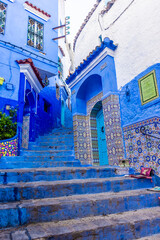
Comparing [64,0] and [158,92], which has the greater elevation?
[64,0]

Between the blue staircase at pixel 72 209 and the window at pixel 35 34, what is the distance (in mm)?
8442

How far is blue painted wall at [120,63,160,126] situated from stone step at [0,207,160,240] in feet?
8.89

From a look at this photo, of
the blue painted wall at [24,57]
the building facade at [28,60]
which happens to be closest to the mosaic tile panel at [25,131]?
the building facade at [28,60]

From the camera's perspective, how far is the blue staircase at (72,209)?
1.72 metres

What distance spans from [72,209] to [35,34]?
32.7 feet

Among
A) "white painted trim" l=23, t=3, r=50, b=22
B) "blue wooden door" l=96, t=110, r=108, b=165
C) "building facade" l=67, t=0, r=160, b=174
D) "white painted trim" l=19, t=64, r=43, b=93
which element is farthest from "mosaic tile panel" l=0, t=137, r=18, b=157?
"white painted trim" l=23, t=3, r=50, b=22

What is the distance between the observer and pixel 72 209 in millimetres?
2070

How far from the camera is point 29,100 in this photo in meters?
8.96

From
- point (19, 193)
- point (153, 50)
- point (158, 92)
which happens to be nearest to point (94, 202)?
point (19, 193)

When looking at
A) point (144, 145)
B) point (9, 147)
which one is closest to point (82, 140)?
point (9, 147)

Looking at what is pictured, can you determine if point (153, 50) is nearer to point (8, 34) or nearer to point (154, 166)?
point (154, 166)

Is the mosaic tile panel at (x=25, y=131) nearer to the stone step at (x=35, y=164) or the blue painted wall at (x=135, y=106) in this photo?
the stone step at (x=35, y=164)

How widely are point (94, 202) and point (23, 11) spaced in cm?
1037

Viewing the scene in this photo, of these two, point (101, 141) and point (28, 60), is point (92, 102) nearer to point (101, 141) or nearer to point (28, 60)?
point (101, 141)
